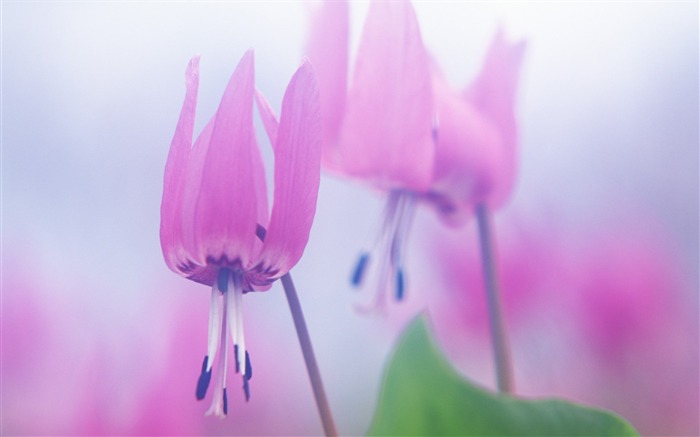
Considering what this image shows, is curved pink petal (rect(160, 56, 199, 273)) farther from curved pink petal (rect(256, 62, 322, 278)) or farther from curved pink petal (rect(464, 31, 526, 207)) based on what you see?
curved pink petal (rect(464, 31, 526, 207))

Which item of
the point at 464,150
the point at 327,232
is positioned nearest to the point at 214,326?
the point at 464,150

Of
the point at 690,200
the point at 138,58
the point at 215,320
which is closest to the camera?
the point at 215,320

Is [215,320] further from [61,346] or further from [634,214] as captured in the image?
[634,214]

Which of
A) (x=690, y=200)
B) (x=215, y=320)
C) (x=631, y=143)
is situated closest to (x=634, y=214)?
(x=690, y=200)

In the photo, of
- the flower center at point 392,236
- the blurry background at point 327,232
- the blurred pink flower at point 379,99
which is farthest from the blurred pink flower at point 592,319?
the blurred pink flower at point 379,99

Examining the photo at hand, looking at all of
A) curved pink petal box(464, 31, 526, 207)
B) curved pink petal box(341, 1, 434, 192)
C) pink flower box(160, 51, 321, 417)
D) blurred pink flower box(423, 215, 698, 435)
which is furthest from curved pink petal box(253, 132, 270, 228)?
blurred pink flower box(423, 215, 698, 435)

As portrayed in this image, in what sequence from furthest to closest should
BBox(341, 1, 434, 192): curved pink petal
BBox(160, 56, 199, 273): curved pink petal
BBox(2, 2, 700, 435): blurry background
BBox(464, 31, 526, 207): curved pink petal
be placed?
BBox(2, 2, 700, 435): blurry background, BBox(464, 31, 526, 207): curved pink petal, BBox(341, 1, 434, 192): curved pink petal, BBox(160, 56, 199, 273): curved pink petal
